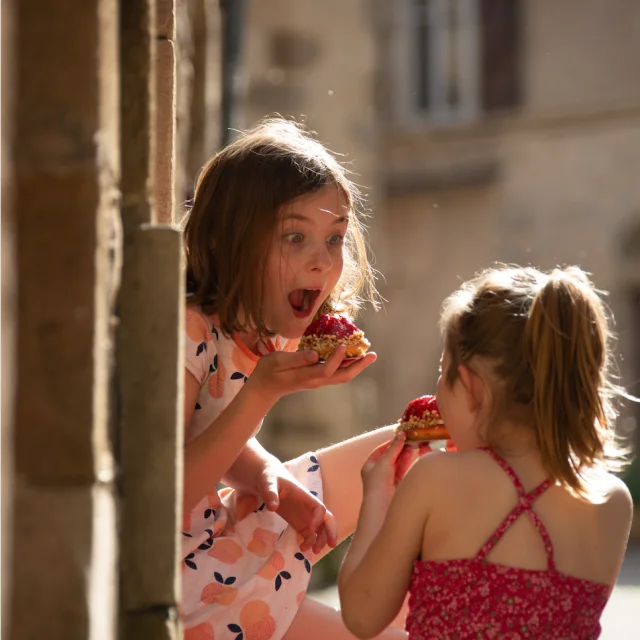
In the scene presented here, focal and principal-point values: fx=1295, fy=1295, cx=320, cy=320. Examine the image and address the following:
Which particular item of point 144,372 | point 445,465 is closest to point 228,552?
point 445,465

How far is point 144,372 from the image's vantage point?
198cm

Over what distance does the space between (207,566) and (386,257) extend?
12.7 m

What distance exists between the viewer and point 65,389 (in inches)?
69.3

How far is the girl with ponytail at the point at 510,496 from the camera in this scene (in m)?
2.37

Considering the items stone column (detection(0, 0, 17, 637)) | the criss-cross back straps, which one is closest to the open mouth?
the criss-cross back straps

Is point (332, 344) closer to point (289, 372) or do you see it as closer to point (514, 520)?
point (289, 372)

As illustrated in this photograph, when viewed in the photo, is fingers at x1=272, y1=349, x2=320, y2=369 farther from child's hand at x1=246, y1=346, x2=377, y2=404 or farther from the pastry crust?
the pastry crust

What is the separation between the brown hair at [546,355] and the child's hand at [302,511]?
56 cm

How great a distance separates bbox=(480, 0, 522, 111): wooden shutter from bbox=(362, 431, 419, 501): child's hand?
1276 centimetres

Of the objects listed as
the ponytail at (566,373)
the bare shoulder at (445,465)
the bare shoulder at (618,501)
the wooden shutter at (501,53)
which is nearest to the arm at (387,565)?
the bare shoulder at (445,465)

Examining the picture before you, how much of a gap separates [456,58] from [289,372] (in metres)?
13.2

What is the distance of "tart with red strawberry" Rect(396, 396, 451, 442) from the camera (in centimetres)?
273

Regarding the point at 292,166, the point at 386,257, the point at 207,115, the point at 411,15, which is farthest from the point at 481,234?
the point at 292,166

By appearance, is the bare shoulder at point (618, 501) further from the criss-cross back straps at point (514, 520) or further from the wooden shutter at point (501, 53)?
the wooden shutter at point (501, 53)
